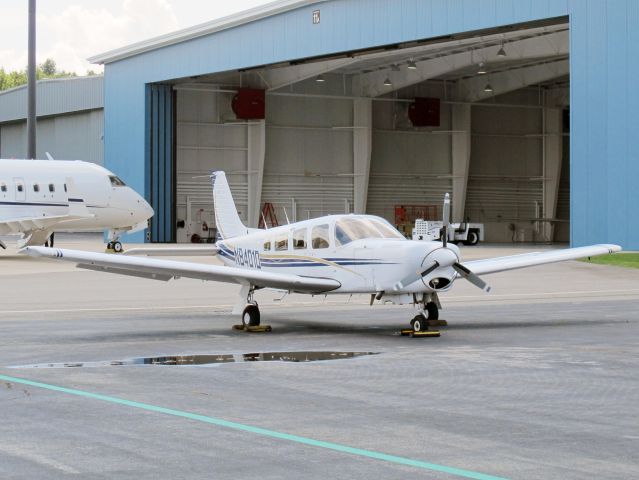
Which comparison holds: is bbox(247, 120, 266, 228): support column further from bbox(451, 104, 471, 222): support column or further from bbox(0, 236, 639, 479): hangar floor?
bbox(0, 236, 639, 479): hangar floor

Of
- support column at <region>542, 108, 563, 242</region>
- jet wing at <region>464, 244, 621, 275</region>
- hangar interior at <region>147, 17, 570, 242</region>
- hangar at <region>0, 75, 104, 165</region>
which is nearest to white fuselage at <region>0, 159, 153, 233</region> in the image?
hangar interior at <region>147, 17, 570, 242</region>

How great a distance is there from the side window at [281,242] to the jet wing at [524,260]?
2947mm

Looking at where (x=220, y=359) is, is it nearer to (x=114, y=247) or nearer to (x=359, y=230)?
(x=359, y=230)

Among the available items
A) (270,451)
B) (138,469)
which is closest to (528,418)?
(270,451)

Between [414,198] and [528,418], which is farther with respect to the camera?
[414,198]

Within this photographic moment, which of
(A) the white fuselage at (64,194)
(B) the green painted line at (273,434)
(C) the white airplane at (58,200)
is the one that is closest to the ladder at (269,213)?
(A) the white fuselage at (64,194)

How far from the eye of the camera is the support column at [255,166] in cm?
6372

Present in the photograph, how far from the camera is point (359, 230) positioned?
17.9 metres

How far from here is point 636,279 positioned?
31.3m

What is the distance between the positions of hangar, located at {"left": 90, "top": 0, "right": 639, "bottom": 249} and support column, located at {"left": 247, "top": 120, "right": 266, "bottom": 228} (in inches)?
3.0

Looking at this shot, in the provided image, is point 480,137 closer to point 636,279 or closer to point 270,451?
point 636,279

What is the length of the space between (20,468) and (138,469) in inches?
29.9

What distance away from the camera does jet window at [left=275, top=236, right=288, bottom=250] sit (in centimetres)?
1871

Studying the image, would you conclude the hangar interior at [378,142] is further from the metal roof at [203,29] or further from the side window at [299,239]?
the side window at [299,239]
